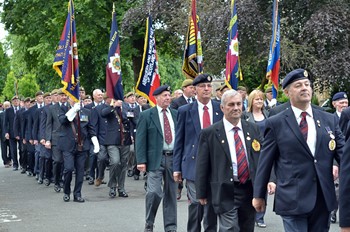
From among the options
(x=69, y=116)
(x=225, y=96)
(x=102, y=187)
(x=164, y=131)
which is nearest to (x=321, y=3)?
(x=102, y=187)

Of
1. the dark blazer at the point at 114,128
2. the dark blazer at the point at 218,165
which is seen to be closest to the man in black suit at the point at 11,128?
the dark blazer at the point at 114,128

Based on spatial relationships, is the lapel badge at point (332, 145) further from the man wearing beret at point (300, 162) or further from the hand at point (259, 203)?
the hand at point (259, 203)

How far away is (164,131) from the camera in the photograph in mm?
10258

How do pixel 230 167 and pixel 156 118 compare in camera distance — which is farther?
pixel 156 118

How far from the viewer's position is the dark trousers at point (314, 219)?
6.07 m

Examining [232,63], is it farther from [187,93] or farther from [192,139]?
[192,139]

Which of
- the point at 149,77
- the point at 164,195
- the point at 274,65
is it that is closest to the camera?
the point at 164,195

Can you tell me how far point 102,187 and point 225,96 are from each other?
9.51 metres

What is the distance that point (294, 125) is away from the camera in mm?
6156

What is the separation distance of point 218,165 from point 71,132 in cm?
695

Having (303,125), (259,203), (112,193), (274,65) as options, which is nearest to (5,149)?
(112,193)

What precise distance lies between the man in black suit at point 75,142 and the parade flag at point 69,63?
24 cm

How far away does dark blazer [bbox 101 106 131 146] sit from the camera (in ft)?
49.3

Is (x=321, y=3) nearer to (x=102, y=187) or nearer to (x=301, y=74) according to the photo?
(x=102, y=187)
